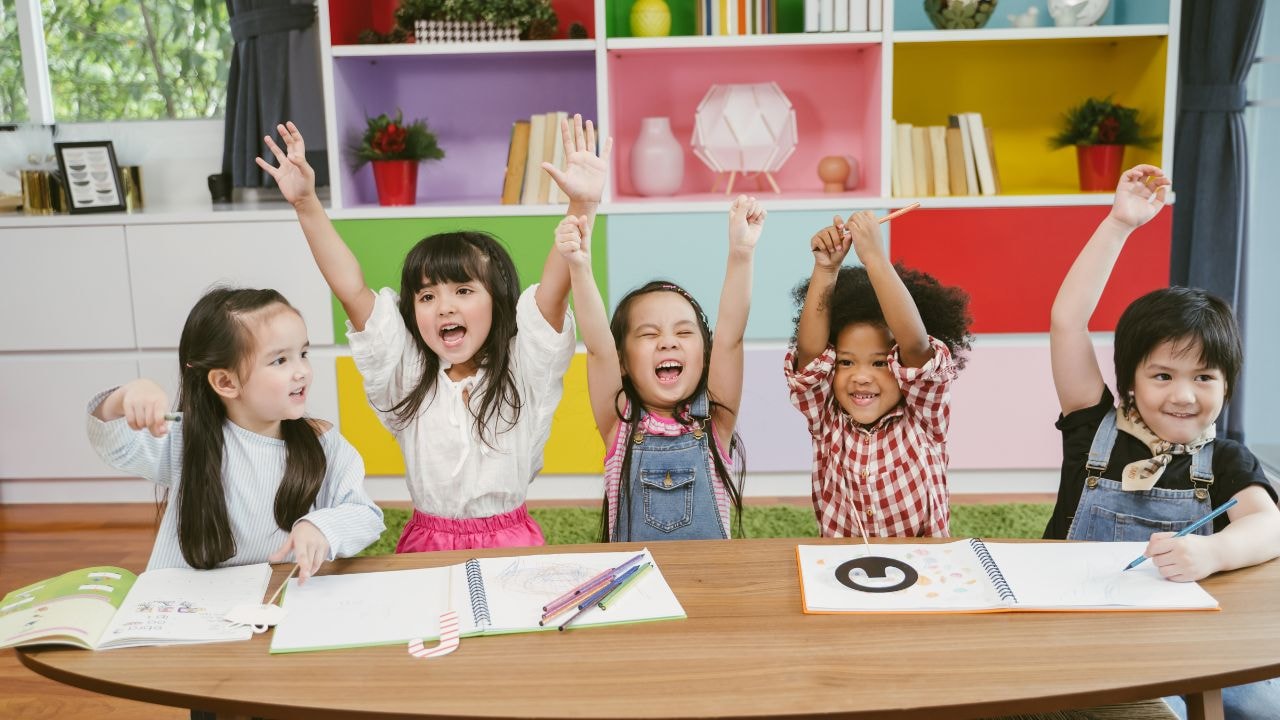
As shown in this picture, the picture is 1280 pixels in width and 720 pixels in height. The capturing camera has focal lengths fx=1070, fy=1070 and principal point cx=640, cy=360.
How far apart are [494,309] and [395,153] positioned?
59.6 inches

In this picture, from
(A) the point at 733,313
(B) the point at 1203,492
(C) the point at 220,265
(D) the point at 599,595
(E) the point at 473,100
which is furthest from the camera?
(E) the point at 473,100

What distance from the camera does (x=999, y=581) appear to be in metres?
1.22

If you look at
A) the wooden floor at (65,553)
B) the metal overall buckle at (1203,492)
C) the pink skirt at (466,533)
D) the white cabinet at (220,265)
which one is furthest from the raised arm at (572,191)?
the white cabinet at (220,265)

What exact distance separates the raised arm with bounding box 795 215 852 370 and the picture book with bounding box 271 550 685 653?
576 millimetres

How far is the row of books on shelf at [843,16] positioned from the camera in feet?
9.70

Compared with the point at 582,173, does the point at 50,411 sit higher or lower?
lower

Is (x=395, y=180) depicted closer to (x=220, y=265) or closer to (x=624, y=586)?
(x=220, y=265)

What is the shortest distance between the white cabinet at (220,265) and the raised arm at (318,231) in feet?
4.41

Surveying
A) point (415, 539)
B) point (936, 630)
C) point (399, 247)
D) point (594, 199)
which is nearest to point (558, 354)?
point (594, 199)

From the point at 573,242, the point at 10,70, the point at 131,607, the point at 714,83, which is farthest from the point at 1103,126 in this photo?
the point at 10,70

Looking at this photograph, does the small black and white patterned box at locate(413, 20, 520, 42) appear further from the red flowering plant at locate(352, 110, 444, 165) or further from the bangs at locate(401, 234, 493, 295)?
the bangs at locate(401, 234, 493, 295)

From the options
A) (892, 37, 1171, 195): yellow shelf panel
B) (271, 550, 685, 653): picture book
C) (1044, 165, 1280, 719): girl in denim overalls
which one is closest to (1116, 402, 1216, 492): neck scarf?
(1044, 165, 1280, 719): girl in denim overalls

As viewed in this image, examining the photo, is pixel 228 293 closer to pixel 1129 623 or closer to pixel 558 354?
pixel 558 354

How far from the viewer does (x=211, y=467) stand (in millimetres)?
1457
